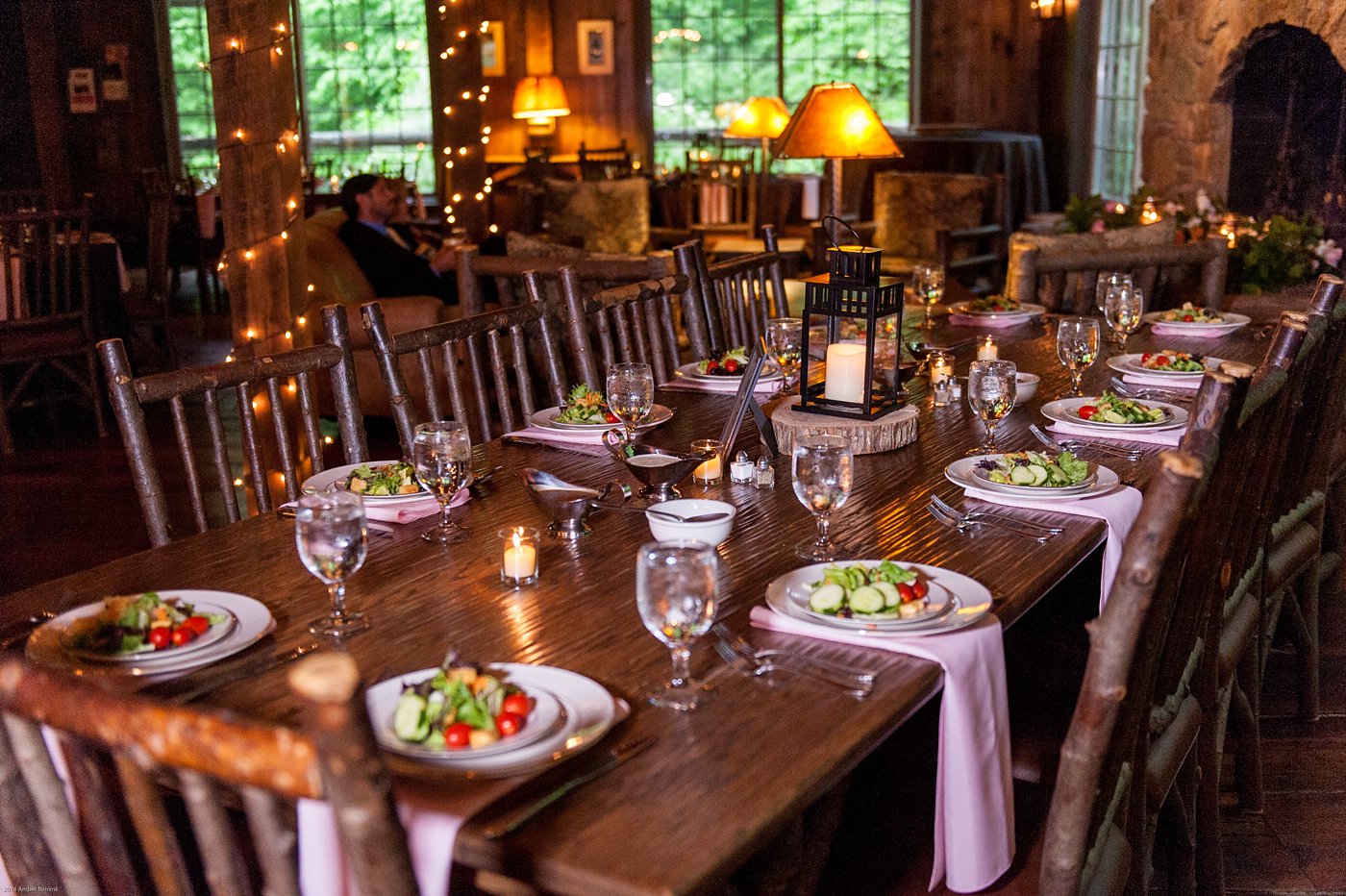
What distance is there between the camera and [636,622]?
1.57 m

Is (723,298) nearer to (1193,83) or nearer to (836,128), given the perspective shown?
(836,128)

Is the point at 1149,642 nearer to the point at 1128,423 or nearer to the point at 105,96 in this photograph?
the point at 1128,423

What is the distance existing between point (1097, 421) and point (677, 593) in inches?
53.6

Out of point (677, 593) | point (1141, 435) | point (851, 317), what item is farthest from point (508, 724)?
point (1141, 435)

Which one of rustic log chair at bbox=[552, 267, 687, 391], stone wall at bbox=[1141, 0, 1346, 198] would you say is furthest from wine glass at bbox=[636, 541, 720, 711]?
stone wall at bbox=[1141, 0, 1346, 198]

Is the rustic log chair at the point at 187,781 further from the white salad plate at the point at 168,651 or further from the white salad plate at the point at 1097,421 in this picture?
the white salad plate at the point at 1097,421

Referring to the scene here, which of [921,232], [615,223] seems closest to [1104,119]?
[921,232]

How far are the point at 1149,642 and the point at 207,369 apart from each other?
57.8 inches

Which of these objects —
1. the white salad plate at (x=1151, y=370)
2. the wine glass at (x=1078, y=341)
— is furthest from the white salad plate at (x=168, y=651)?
the white salad plate at (x=1151, y=370)

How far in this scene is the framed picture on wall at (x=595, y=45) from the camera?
416 inches

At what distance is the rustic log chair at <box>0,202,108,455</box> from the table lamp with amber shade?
3063mm

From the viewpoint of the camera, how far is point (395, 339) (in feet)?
7.98

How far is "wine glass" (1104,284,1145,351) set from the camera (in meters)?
3.03

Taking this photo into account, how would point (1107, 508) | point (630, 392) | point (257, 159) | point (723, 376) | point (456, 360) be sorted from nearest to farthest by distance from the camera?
point (1107, 508) → point (630, 392) → point (456, 360) → point (723, 376) → point (257, 159)
